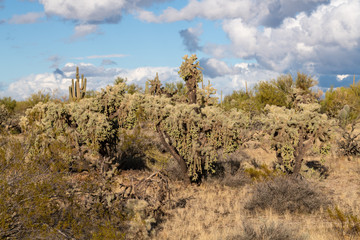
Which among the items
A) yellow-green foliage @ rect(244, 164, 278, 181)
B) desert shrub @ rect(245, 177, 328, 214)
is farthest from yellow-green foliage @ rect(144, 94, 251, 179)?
desert shrub @ rect(245, 177, 328, 214)

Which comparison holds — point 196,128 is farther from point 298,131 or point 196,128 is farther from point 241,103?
point 241,103

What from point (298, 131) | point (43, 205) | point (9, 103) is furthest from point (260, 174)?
point (9, 103)

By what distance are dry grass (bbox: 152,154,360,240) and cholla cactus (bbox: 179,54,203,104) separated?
3.57m

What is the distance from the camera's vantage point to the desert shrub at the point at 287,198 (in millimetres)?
10062

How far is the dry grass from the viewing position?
7.77 meters

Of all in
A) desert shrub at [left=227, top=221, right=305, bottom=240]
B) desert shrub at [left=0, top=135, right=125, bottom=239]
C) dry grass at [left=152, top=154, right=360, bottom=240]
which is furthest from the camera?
dry grass at [left=152, top=154, right=360, bottom=240]

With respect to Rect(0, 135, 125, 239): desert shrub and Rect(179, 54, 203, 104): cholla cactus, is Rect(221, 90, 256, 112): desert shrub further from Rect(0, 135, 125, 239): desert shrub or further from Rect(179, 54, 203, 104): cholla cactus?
Rect(0, 135, 125, 239): desert shrub

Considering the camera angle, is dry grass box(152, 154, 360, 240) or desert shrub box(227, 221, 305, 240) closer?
desert shrub box(227, 221, 305, 240)

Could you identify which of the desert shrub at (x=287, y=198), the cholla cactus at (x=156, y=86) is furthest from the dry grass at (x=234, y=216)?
the cholla cactus at (x=156, y=86)

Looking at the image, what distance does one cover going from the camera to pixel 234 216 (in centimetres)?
968

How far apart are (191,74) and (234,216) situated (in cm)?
591

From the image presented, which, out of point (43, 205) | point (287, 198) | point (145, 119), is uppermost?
point (145, 119)

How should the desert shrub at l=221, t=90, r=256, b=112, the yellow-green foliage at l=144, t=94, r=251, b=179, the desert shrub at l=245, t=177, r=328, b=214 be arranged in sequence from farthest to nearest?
1. the desert shrub at l=221, t=90, r=256, b=112
2. the yellow-green foliage at l=144, t=94, r=251, b=179
3. the desert shrub at l=245, t=177, r=328, b=214

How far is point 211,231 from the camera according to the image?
27.0 ft
